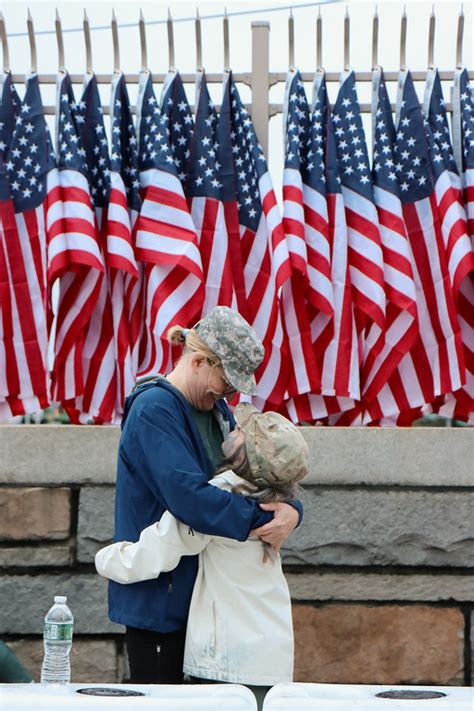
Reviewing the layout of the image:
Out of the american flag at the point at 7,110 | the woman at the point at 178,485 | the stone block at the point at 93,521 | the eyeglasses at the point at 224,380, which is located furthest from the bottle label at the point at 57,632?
the american flag at the point at 7,110

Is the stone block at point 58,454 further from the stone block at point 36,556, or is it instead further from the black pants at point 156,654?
the black pants at point 156,654

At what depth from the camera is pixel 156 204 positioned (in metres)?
4.91

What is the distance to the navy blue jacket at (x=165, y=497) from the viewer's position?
2.93m

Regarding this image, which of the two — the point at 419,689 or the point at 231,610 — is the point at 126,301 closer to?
the point at 231,610

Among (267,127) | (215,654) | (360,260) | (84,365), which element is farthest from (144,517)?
(267,127)

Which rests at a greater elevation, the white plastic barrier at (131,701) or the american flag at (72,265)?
the american flag at (72,265)

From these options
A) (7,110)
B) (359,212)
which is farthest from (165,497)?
(7,110)

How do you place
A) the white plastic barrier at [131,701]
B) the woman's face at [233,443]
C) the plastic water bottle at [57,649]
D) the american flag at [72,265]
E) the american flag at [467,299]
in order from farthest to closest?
the american flag at [467,299] < the american flag at [72,265] < the woman's face at [233,443] < the plastic water bottle at [57,649] < the white plastic barrier at [131,701]

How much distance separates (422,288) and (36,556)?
2.05 meters

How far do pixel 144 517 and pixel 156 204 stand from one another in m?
2.12

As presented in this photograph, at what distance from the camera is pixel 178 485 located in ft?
9.63

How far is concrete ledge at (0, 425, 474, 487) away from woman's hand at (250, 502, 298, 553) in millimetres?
1480

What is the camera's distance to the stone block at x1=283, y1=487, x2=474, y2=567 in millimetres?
4504

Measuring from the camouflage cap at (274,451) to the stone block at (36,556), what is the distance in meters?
1.68
